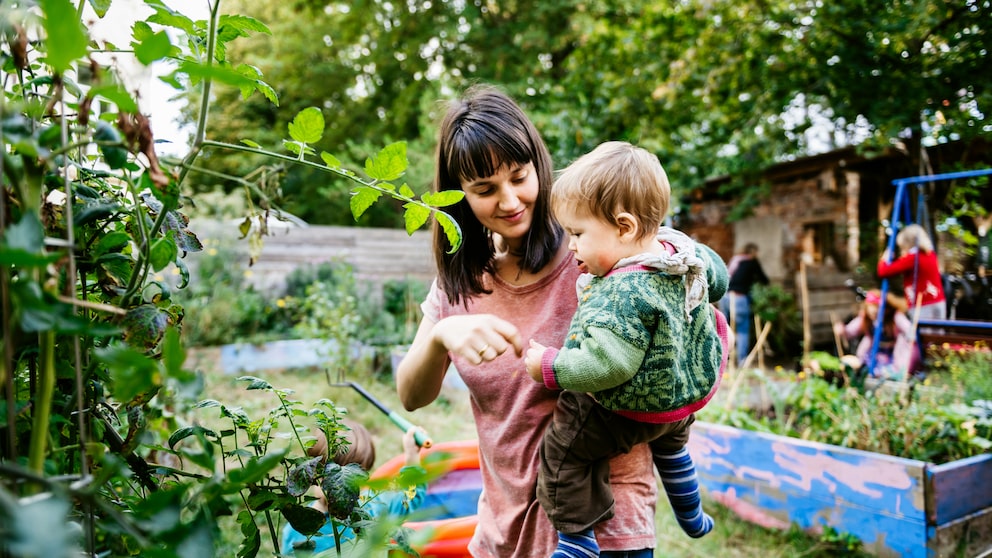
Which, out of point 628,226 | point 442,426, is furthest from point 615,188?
point 442,426

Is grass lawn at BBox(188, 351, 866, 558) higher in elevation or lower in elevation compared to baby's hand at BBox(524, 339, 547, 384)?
lower

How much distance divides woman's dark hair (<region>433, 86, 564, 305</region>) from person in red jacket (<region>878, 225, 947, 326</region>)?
15.8ft

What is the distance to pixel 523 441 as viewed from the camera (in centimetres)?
141

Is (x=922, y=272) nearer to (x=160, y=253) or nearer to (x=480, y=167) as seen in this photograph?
(x=480, y=167)

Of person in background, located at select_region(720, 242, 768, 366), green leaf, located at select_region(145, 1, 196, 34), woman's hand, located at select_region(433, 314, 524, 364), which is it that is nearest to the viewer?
green leaf, located at select_region(145, 1, 196, 34)

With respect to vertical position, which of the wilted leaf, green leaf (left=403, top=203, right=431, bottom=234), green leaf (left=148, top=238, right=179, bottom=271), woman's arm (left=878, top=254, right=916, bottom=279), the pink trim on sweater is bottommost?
the wilted leaf

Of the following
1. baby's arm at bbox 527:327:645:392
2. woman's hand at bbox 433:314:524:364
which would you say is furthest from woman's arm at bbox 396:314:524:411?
baby's arm at bbox 527:327:645:392

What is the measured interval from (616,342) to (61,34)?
3.20 ft

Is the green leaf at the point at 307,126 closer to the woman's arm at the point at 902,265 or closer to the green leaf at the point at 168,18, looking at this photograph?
the green leaf at the point at 168,18

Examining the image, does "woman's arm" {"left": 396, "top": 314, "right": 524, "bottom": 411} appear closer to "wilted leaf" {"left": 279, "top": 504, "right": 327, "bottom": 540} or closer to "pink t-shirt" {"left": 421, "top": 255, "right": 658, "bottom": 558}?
"pink t-shirt" {"left": 421, "top": 255, "right": 658, "bottom": 558}

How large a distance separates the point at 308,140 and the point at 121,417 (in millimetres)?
420

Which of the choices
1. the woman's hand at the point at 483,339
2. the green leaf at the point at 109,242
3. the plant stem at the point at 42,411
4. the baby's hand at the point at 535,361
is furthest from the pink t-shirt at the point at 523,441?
the plant stem at the point at 42,411

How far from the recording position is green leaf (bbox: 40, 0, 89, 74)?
35cm

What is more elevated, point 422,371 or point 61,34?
point 61,34
